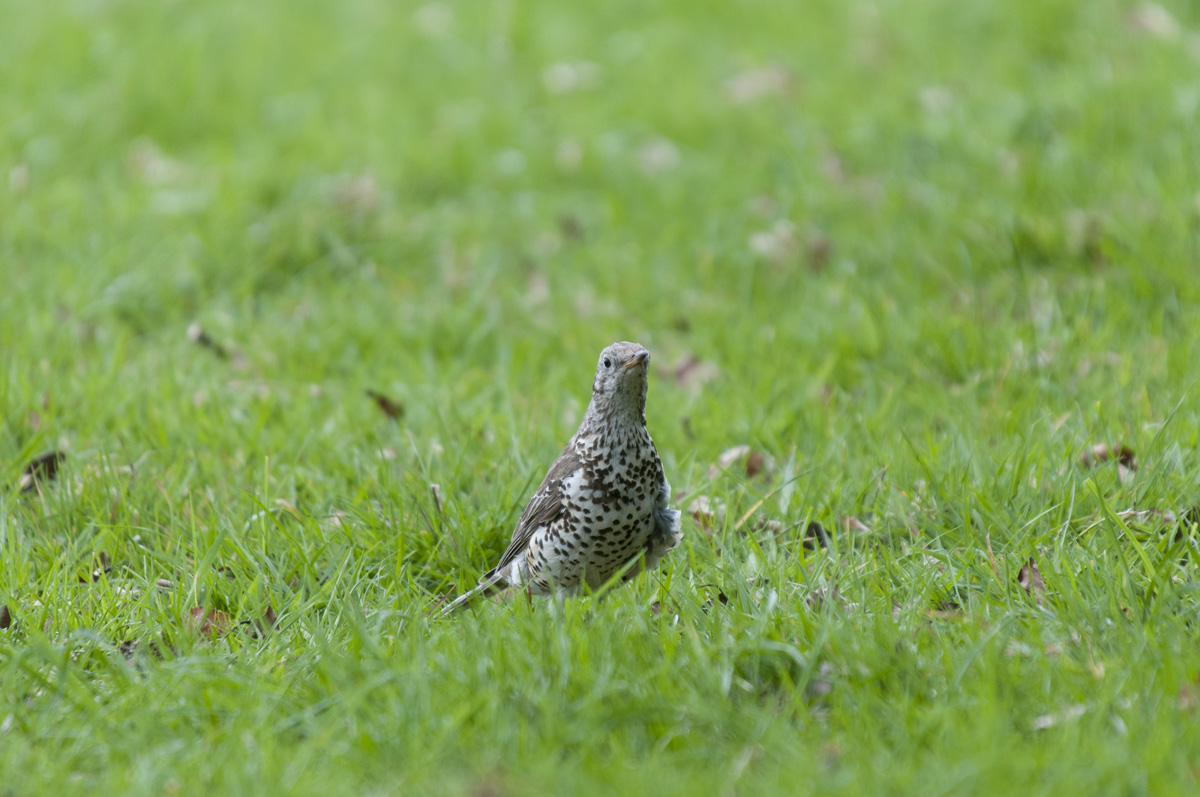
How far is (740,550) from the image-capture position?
427cm

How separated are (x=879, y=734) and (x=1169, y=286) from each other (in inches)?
150

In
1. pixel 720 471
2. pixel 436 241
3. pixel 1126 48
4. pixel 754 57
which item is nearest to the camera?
pixel 720 471

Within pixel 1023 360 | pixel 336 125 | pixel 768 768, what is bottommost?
pixel 1023 360

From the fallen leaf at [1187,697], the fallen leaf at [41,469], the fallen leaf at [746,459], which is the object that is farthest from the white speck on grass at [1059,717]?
the fallen leaf at [41,469]

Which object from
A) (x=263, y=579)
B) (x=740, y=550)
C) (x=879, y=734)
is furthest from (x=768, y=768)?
(x=263, y=579)

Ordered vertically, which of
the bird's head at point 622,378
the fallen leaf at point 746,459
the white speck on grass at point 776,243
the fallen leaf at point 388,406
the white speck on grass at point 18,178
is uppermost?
the white speck on grass at point 18,178

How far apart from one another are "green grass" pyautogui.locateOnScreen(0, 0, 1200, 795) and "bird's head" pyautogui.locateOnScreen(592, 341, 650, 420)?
0.59 m

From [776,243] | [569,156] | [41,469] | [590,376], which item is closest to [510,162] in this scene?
[569,156]

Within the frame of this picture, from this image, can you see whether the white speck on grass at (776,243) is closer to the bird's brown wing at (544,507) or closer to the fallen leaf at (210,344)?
the fallen leaf at (210,344)

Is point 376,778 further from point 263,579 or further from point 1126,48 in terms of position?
point 1126,48

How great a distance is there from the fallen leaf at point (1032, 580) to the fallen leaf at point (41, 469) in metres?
3.65

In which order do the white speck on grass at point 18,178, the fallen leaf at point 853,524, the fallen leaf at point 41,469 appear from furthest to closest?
the white speck on grass at point 18,178 → the fallen leaf at point 41,469 → the fallen leaf at point 853,524

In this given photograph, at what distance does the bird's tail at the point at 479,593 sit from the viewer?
3.93m

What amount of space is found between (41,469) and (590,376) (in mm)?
2445
